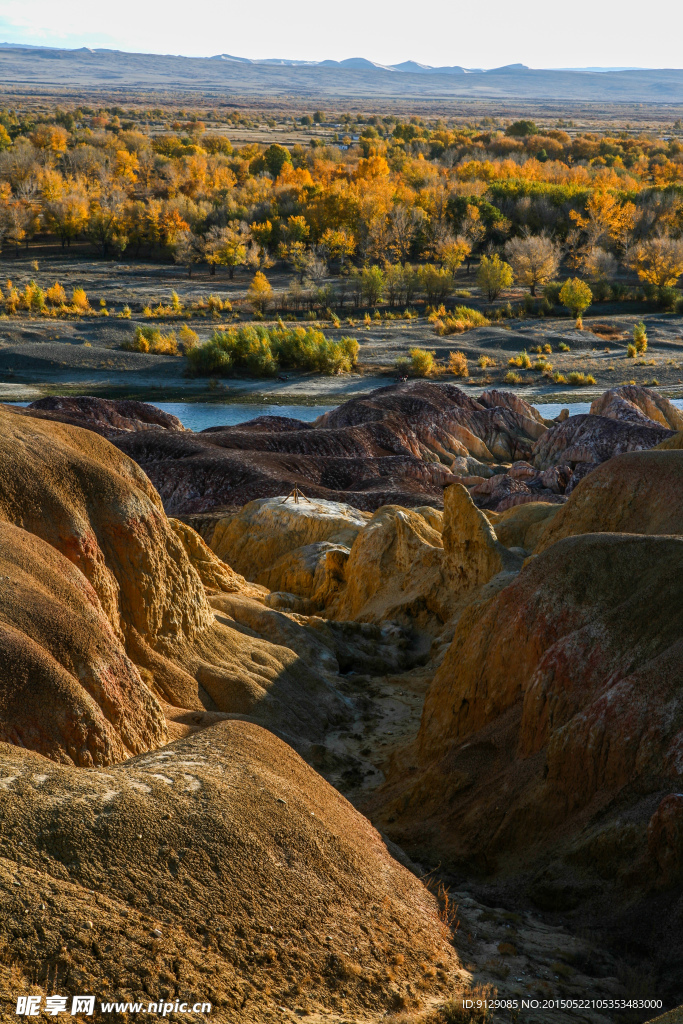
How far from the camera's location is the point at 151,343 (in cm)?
7012

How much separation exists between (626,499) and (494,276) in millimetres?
66935

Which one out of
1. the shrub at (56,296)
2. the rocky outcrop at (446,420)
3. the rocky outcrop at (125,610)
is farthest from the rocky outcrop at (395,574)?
the shrub at (56,296)

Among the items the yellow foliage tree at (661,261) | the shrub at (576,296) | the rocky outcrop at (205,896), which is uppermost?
the yellow foliage tree at (661,261)

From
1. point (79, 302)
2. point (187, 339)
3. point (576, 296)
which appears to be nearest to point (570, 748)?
point (187, 339)

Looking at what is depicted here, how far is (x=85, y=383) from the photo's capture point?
63906 mm

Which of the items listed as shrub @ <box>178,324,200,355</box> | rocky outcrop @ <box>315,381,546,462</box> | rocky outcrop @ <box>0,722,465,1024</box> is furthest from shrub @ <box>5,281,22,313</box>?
rocky outcrop @ <box>0,722,465,1024</box>

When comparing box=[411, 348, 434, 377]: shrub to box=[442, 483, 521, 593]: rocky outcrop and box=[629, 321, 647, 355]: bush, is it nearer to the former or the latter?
box=[629, 321, 647, 355]: bush

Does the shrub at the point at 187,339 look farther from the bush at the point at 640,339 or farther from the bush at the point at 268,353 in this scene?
the bush at the point at 640,339

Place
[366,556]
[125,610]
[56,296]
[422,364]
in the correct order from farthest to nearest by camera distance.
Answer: [56,296]
[422,364]
[366,556]
[125,610]

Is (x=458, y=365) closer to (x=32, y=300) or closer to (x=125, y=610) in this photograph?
(x=32, y=300)

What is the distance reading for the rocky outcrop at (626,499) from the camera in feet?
61.8

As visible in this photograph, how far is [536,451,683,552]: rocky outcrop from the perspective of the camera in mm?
18844

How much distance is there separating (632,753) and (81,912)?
6.48 metres

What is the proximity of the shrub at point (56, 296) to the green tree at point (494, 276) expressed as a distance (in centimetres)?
3583
